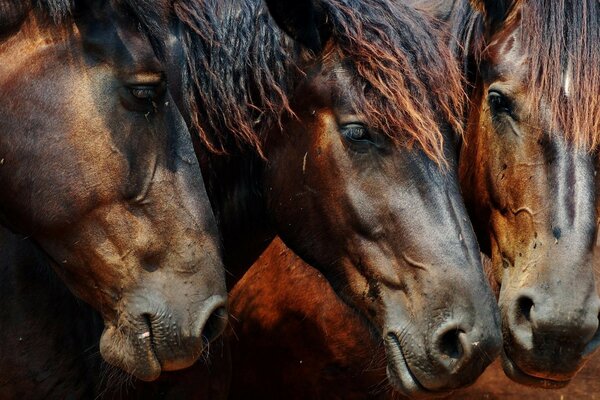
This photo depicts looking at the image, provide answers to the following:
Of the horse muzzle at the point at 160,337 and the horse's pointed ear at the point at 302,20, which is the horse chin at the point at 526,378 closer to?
the horse muzzle at the point at 160,337

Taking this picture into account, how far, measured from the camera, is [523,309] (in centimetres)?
351

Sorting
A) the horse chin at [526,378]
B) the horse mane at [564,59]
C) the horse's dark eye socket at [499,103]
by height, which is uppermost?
the horse mane at [564,59]

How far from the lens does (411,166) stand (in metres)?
3.31

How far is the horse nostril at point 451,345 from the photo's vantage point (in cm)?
313

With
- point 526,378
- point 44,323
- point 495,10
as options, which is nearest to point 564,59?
point 495,10

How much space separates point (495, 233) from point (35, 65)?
181cm

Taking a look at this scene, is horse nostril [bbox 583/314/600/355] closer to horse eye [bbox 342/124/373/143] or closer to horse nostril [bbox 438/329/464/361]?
horse nostril [bbox 438/329/464/361]

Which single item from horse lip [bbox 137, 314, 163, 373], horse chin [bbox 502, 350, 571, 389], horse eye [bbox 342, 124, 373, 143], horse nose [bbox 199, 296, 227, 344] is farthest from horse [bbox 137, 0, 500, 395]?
horse lip [bbox 137, 314, 163, 373]

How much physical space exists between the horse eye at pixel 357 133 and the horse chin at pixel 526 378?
92 cm

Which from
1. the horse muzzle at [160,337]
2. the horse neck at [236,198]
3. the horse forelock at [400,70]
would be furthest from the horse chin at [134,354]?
the horse forelock at [400,70]

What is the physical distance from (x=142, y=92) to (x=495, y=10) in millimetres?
1611

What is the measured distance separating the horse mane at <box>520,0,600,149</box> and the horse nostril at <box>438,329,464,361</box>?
0.91 meters

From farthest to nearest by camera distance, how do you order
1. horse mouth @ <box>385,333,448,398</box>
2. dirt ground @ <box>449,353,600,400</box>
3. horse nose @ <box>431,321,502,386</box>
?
dirt ground @ <box>449,353,600,400</box> → horse mouth @ <box>385,333,448,398</box> → horse nose @ <box>431,321,502,386</box>

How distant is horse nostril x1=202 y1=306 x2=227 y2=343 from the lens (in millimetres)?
3000
